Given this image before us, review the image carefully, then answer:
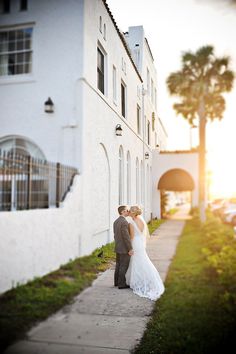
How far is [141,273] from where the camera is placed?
183cm

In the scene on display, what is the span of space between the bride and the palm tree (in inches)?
13.7

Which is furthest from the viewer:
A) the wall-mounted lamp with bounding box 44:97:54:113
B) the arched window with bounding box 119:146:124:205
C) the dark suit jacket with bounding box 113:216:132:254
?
the arched window with bounding box 119:146:124:205

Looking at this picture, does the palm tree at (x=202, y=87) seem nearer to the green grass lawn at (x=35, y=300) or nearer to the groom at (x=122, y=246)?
the groom at (x=122, y=246)

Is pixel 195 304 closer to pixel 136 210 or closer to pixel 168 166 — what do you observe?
pixel 136 210

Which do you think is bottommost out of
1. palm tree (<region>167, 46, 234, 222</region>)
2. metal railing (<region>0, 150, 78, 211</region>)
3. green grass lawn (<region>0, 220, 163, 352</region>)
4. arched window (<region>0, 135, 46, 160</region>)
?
green grass lawn (<region>0, 220, 163, 352</region>)

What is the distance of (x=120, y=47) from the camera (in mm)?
2547

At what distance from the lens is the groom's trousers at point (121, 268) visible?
67.4 inches

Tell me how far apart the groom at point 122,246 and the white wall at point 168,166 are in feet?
1.60

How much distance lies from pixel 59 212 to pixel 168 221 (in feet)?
4.20

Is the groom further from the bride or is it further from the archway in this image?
the archway

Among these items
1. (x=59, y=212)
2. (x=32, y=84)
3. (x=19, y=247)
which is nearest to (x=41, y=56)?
(x=32, y=84)

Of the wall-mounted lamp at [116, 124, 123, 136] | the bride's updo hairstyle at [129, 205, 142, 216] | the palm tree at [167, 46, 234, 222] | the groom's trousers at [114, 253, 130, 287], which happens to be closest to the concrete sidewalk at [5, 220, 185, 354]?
the groom's trousers at [114, 253, 130, 287]

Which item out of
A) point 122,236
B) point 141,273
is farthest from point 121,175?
point 141,273

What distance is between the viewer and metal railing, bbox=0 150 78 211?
1408mm
